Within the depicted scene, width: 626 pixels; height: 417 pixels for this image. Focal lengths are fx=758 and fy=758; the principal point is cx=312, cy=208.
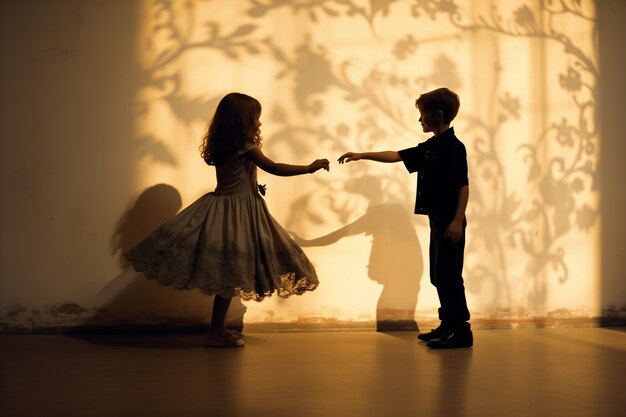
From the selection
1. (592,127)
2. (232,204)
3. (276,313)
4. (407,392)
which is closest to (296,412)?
(407,392)

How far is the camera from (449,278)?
3441 mm

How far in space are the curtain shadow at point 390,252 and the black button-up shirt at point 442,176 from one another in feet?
1.85

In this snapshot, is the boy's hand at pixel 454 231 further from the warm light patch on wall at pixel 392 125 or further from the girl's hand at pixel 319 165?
the warm light patch on wall at pixel 392 125

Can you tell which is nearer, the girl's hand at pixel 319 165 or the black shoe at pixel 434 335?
the girl's hand at pixel 319 165

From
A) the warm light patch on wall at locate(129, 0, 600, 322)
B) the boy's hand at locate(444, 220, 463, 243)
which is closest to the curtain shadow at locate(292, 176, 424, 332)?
the warm light patch on wall at locate(129, 0, 600, 322)

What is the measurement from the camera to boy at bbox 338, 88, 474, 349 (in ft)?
11.1

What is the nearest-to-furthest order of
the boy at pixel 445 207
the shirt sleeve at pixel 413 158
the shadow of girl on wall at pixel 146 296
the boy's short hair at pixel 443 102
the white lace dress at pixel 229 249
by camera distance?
the white lace dress at pixel 229 249
the boy at pixel 445 207
the boy's short hair at pixel 443 102
the shirt sleeve at pixel 413 158
the shadow of girl on wall at pixel 146 296

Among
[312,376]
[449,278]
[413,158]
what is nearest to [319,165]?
[413,158]

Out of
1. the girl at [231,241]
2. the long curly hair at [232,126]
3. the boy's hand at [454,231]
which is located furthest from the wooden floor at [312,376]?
the long curly hair at [232,126]

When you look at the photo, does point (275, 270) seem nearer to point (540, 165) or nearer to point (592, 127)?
point (540, 165)

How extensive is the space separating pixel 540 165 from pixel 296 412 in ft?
8.86

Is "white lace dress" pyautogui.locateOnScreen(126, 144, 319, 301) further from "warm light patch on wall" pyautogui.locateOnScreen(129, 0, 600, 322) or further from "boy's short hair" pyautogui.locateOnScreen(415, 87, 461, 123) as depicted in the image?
"boy's short hair" pyautogui.locateOnScreen(415, 87, 461, 123)

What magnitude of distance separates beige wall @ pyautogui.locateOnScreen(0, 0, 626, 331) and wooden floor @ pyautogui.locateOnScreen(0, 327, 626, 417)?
1.27 ft

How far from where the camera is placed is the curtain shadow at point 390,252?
408 cm
